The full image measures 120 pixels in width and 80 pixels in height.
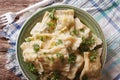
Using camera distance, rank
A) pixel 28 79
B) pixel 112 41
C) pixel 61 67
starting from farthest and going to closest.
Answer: pixel 112 41
pixel 28 79
pixel 61 67

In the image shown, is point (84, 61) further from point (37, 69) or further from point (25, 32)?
point (25, 32)

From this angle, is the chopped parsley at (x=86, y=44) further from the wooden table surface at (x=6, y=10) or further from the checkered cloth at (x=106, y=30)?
the wooden table surface at (x=6, y=10)

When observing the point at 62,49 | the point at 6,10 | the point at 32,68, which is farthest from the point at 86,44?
the point at 6,10

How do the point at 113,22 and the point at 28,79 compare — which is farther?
the point at 113,22

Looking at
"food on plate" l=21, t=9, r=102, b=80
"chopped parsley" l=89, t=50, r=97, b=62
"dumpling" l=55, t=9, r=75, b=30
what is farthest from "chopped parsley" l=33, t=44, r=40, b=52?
"chopped parsley" l=89, t=50, r=97, b=62

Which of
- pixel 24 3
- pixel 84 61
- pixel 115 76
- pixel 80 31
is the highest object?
pixel 24 3

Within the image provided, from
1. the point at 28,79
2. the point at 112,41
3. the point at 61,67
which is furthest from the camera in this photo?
the point at 112,41

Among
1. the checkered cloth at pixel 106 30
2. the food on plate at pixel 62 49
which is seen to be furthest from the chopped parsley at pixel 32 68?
the checkered cloth at pixel 106 30

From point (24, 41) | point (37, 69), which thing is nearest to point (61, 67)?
point (37, 69)
